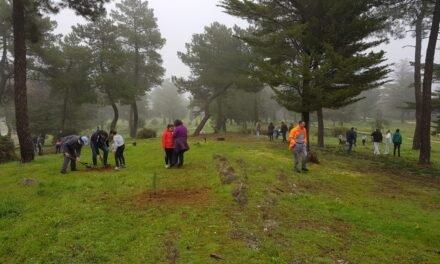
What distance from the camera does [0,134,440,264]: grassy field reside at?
6562 mm

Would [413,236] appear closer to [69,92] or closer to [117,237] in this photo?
[117,237]

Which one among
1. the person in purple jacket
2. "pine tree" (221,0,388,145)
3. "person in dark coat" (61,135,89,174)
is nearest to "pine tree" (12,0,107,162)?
"person in dark coat" (61,135,89,174)

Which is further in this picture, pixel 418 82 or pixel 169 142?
pixel 418 82

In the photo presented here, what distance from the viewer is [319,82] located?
18.9 m

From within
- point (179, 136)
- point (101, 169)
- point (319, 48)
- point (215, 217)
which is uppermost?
point (319, 48)

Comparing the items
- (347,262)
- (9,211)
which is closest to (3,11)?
(9,211)

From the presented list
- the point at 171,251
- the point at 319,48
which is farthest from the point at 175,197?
the point at 319,48

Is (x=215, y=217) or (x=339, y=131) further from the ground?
(x=339, y=131)

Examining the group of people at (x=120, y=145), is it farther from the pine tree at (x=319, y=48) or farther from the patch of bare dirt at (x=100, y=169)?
the pine tree at (x=319, y=48)

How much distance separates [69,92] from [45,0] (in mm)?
22091

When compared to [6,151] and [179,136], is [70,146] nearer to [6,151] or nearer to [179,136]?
[179,136]

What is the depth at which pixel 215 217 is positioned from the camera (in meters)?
8.07

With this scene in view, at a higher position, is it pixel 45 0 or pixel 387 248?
pixel 45 0

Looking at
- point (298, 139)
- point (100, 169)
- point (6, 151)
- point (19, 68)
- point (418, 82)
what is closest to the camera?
point (298, 139)
